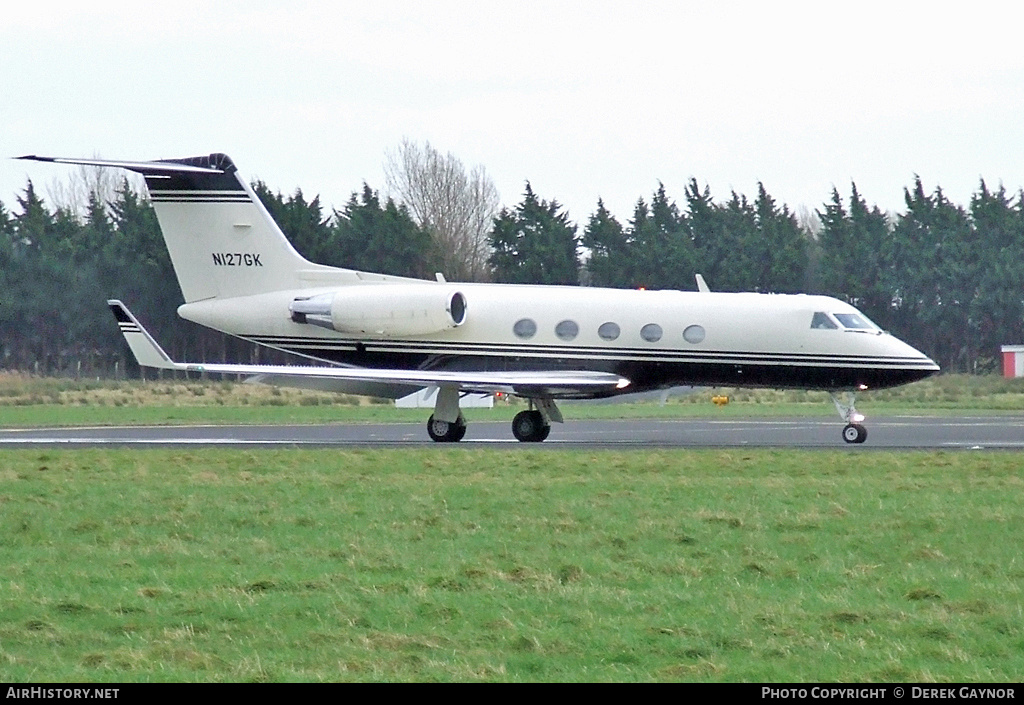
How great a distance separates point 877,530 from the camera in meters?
12.6

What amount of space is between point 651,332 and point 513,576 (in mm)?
15040

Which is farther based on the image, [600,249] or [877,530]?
[600,249]

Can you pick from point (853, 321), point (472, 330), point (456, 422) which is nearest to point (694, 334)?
point (853, 321)

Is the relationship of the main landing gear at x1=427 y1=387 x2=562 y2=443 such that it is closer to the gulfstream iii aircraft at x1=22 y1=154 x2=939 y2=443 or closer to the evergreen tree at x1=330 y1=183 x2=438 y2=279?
the gulfstream iii aircraft at x1=22 y1=154 x2=939 y2=443

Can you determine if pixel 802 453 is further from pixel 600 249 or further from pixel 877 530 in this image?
pixel 600 249

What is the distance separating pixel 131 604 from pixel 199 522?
412cm

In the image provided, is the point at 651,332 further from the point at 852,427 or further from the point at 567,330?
the point at 852,427

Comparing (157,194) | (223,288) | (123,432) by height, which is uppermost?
(157,194)

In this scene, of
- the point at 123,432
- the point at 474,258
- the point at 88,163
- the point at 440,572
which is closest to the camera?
the point at 440,572

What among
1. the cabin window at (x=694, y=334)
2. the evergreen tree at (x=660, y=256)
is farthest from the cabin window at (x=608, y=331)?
the evergreen tree at (x=660, y=256)

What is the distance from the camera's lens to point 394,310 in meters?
26.2

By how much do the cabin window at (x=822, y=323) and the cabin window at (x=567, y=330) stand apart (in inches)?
153

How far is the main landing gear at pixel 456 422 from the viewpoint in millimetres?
25625

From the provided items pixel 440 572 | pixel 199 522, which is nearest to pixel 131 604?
pixel 440 572
